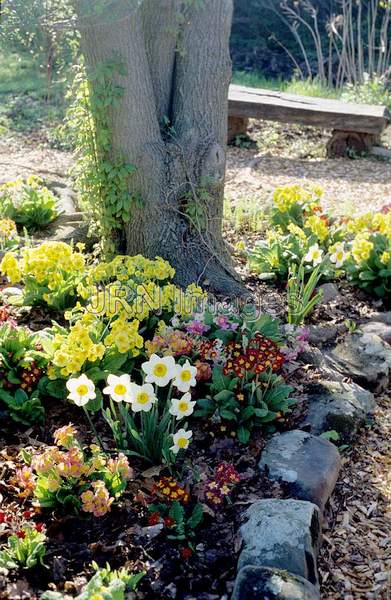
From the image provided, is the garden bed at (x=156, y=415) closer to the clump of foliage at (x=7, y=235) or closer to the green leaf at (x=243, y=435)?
the green leaf at (x=243, y=435)

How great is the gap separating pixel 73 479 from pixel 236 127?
6.72 metres

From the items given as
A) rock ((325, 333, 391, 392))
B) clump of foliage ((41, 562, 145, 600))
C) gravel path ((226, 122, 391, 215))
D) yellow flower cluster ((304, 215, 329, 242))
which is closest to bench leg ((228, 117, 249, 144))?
gravel path ((226, 122, 391, 215))

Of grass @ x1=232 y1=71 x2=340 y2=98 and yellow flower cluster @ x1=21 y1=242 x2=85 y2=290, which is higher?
yellow flower cluster @ x1=21 y1=242 x2=85 y2=290

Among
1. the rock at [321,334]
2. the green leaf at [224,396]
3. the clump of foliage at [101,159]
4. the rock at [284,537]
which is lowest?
the rock at [321,334]

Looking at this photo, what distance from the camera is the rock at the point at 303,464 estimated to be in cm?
294

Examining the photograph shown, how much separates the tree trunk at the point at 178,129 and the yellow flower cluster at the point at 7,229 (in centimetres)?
79

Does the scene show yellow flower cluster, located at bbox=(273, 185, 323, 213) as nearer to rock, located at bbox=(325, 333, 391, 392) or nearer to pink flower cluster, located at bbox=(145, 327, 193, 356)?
rock, located at bbox=(325, 333, 391, 392)

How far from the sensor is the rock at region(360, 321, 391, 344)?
4.34 meters

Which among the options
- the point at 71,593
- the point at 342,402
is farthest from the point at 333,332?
the point at 71,593

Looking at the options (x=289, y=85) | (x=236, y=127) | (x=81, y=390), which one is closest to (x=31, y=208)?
(x=81, y=390)

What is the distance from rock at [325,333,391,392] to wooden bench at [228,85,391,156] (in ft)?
14.9

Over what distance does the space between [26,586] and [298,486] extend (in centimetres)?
115

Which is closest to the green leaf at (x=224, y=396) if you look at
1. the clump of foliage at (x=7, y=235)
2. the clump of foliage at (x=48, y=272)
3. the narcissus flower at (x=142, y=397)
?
the narcissus flower at (x=142, y=397)

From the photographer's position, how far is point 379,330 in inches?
172
